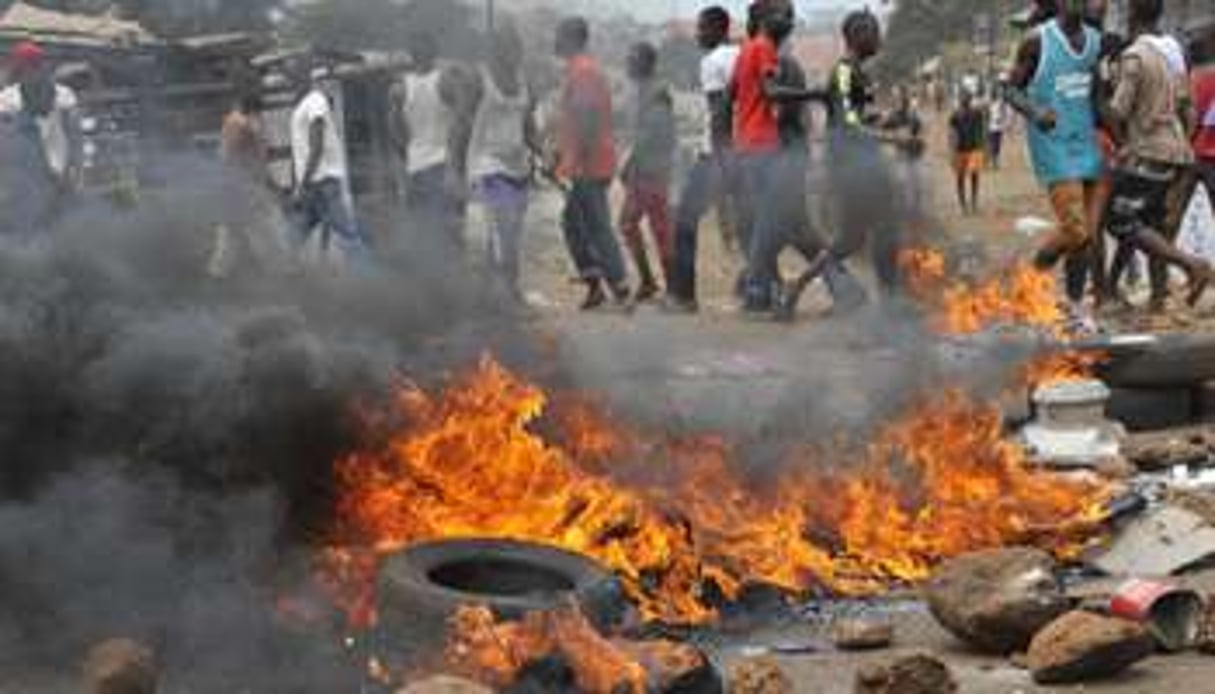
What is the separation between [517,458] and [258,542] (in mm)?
946

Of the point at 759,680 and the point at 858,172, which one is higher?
the point at 858,172

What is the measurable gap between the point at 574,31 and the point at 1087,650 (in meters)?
7.31

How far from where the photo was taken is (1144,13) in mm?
11156

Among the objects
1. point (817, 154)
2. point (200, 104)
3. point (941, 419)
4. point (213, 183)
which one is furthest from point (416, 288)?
point (200, 104)

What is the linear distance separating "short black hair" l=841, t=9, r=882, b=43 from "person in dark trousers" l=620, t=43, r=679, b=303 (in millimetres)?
1733

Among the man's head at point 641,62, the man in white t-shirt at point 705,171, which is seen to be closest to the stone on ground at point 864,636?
the man in white t-shirt at point 705,171

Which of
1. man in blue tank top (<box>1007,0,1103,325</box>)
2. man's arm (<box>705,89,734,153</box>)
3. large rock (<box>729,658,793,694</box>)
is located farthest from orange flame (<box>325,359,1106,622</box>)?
man's arm (<box>705,89,734,153</box>)

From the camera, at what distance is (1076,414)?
798 centimetres

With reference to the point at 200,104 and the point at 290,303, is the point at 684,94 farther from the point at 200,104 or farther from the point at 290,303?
the point at 290,303

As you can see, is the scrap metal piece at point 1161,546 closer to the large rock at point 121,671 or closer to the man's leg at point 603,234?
A: the large rock at point 121,671

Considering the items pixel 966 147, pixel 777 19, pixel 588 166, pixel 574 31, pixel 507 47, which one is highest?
pixel 777 19

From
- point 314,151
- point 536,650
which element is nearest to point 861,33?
point 314,151

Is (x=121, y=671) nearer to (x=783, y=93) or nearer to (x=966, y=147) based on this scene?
(x=783, y=93)

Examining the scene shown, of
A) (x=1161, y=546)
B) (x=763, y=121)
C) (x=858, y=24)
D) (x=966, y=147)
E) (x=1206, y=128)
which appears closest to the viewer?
(x=1161, y=546)
